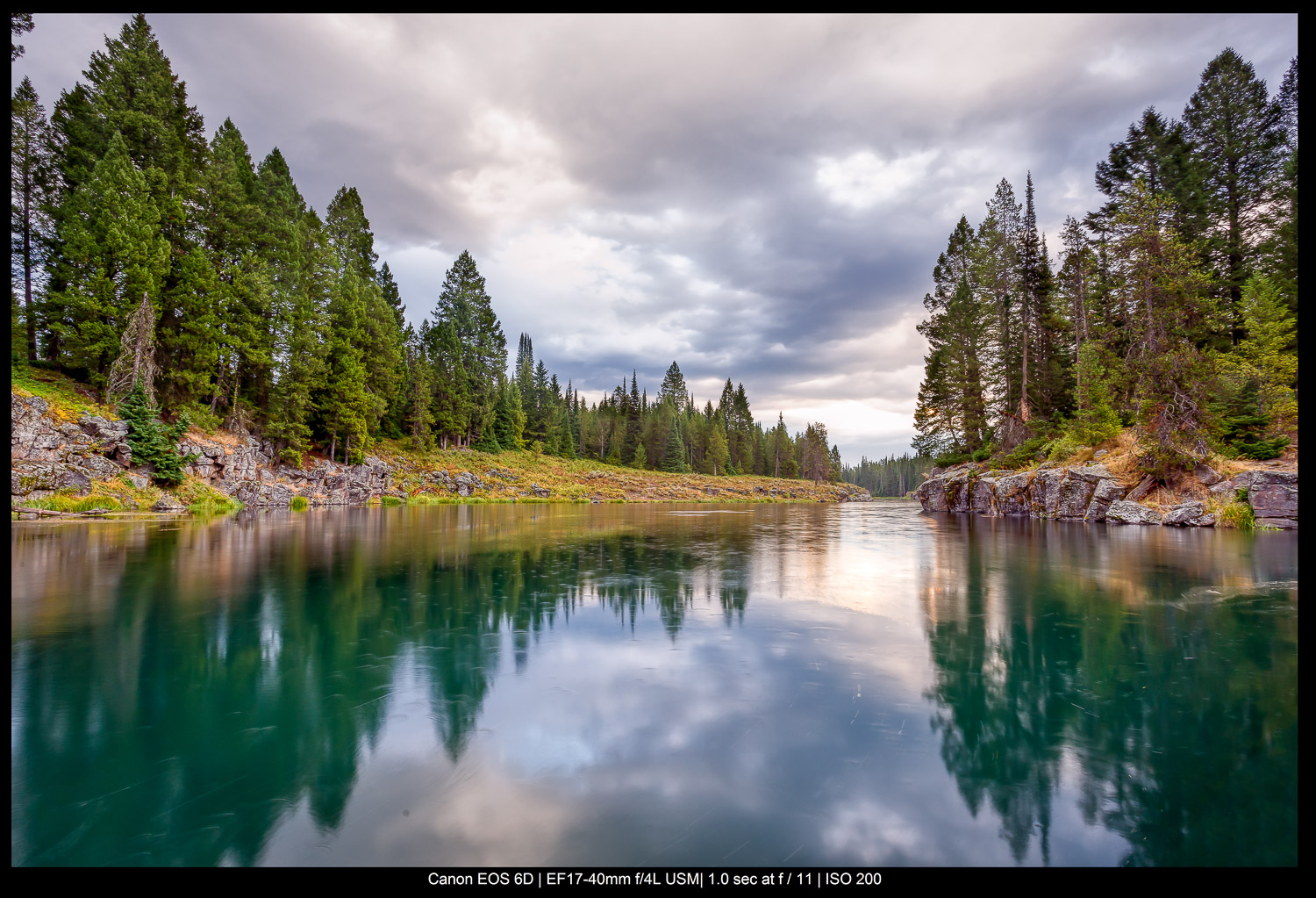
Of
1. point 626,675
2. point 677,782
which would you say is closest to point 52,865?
point 677,782

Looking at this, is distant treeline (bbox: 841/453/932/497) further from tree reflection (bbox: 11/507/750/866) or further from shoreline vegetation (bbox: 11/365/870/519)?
tree reflection (bbox: 11/507/750/866)

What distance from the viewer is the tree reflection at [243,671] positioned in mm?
3752

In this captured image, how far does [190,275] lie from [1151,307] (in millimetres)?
47134

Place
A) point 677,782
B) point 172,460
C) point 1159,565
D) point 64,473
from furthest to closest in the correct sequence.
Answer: point 172,460
point 64,473
point 1159,565
point 677,782

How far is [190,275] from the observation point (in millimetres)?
27578

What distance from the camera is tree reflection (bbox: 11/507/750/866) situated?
3.75 meters

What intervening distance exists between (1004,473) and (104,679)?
37.6m

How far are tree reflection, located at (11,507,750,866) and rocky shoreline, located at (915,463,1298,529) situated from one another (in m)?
20.4

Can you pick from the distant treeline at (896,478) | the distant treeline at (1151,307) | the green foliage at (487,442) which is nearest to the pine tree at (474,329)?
the green foliage at (487,442)

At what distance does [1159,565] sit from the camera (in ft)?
40.3

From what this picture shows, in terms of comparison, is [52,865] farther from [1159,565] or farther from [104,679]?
[1159,565]

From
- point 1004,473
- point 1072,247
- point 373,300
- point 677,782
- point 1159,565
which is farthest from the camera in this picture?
point 373,300

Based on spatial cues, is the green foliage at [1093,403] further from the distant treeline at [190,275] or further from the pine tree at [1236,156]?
the distant treeline at [190,275]

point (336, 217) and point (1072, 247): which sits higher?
point (336, 217)
